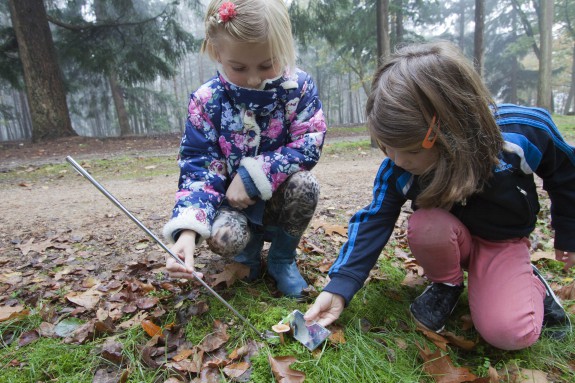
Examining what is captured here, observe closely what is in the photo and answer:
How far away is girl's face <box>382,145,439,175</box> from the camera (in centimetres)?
130

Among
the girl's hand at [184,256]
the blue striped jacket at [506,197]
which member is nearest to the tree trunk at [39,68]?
the girl's hand at [184,256]

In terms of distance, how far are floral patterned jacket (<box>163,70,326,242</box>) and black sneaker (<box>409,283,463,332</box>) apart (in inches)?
30.0

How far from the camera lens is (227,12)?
143cm

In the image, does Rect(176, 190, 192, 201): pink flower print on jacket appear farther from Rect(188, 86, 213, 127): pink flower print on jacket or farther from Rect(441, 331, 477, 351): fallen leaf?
Rect(441, 331, 477, 351): fallen leaf

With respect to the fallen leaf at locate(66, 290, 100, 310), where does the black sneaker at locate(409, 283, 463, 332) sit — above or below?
below

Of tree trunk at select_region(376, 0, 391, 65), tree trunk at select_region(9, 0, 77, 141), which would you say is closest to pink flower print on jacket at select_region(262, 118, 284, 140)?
tree trunk at select_region(376, 0, 391, 65)

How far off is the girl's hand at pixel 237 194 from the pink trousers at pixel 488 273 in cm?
71

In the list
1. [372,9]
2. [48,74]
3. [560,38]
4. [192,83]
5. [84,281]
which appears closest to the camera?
[84,281]

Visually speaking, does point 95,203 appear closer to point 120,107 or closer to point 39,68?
point 39,68

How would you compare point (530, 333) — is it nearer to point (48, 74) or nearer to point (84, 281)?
point (84, 281)

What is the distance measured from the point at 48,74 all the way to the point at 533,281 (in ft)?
33.9

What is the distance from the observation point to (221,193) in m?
1.73

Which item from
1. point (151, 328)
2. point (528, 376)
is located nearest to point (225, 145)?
point (151, 328)

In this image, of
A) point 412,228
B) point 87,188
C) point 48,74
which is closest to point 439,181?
point 412,228
